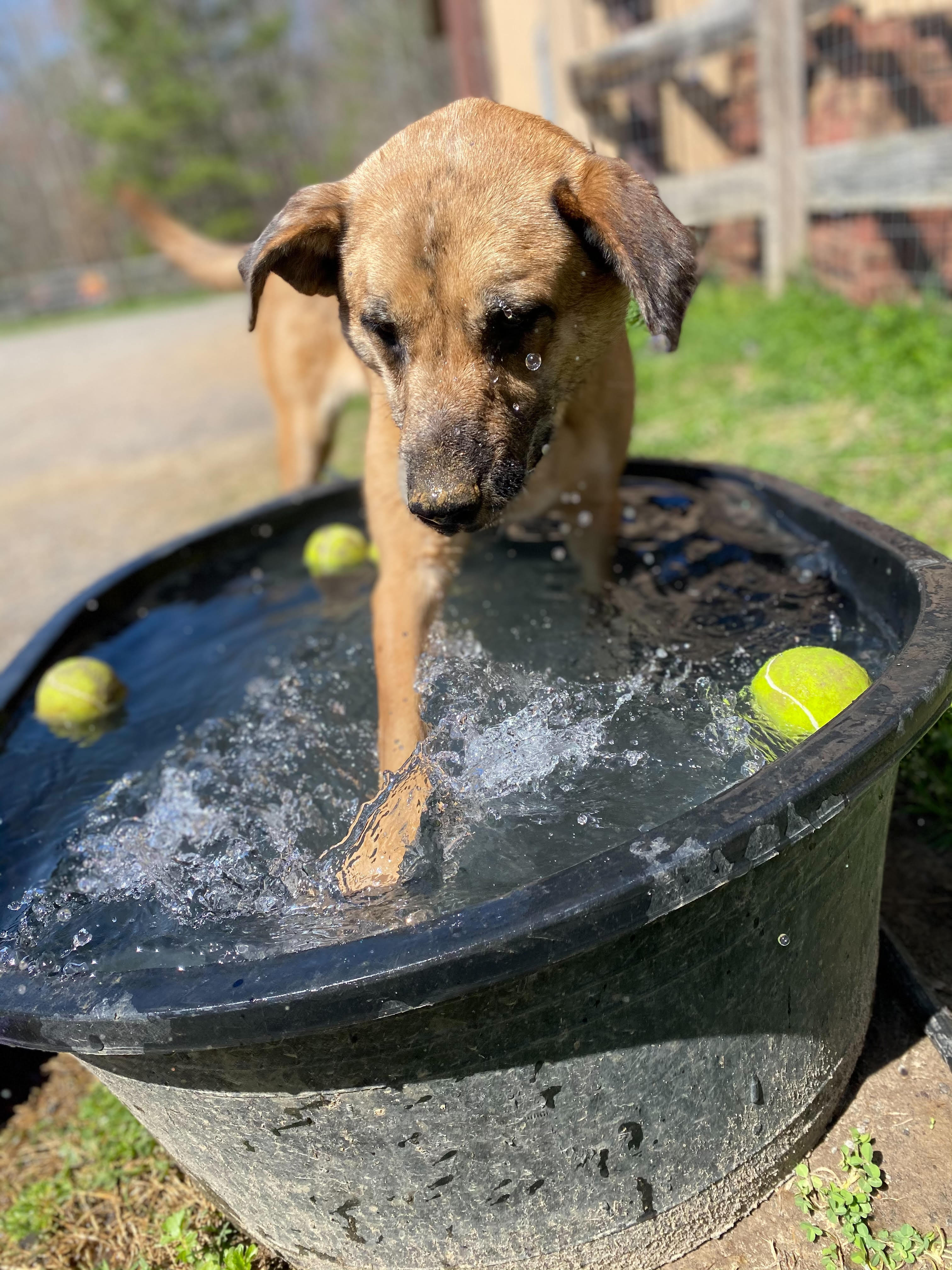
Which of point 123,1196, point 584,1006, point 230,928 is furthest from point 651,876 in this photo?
point 123,1196

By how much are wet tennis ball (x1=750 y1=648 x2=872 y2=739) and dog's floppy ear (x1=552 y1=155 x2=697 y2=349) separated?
72 centimetres

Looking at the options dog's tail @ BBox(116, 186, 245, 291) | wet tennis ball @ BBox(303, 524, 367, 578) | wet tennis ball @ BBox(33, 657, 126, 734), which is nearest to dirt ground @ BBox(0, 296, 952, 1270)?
wet tennis ball @ BBox(33, 657, 126, 734)

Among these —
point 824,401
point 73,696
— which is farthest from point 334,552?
point 824,401

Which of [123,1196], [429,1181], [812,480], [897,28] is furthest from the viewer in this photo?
[897,28]

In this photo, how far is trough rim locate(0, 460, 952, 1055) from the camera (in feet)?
4.16

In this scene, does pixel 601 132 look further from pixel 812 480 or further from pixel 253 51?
pixel 253 51

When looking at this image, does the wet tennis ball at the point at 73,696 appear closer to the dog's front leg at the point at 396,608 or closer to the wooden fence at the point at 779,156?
the dog's front leg at the point at 396,608

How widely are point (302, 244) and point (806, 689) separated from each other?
5.29 ft

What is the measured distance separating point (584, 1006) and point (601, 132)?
1038 cm

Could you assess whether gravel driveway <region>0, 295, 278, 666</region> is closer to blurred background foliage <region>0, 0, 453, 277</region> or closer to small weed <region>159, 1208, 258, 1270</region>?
small weed <region>159, 1208, 258, 1270</region>

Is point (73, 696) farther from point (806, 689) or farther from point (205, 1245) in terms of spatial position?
point (806, 689)

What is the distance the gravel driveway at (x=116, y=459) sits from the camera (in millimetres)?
6617

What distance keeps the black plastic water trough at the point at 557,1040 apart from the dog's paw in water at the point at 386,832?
1.55 ft

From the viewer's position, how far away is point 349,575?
12.4 feet
